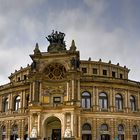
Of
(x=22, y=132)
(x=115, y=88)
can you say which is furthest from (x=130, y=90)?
(x=22, y=132)

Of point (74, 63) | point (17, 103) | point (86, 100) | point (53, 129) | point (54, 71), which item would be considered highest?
point (74, 63)

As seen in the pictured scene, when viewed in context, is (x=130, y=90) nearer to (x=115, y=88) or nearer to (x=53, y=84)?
(x=115, y=88)

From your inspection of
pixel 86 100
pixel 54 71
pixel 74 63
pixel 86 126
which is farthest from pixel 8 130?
pixel 74 63

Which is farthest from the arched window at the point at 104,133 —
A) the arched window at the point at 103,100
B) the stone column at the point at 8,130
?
the stone column at the point at 8,130

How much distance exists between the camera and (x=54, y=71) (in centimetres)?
6269

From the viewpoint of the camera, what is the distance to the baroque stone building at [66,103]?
58.3 m

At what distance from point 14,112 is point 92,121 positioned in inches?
631

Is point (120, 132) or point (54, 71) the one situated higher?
point (54, 71)

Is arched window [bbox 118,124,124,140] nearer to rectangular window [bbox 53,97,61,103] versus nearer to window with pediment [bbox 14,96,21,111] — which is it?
rectangular window [bbox 53,97,61,103]

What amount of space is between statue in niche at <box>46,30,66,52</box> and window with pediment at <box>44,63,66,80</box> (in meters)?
3.62

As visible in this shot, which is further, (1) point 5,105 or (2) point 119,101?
(1) point 5,105

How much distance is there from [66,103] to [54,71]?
299 inches

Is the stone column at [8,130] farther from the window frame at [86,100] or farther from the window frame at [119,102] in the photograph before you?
the window frame at [119,102]

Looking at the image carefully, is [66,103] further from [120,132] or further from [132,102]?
[132,102]
